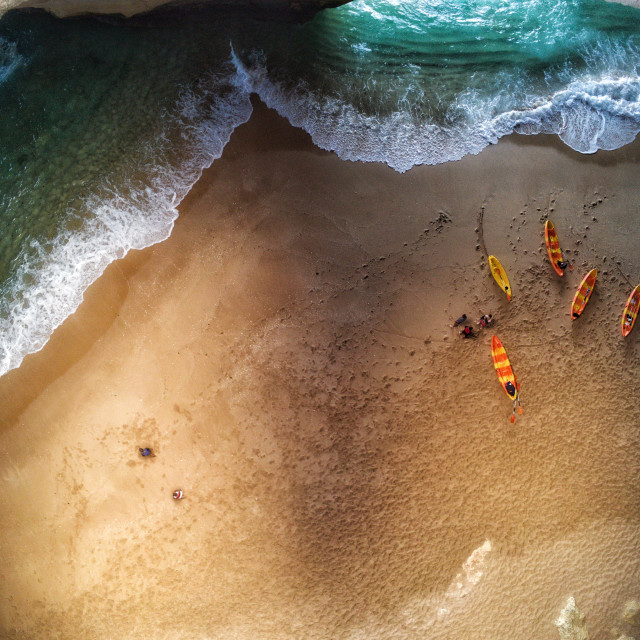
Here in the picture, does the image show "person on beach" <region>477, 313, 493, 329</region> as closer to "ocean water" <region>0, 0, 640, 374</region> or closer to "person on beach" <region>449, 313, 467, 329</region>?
"person on beach" <region>449, 313, 467, 329</region>

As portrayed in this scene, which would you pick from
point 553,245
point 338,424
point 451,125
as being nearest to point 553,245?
point 553,245

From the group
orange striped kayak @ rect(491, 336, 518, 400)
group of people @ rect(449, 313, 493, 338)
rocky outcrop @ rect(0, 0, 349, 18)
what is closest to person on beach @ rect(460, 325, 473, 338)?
group of people @ rect(449, 313, 493, 338)

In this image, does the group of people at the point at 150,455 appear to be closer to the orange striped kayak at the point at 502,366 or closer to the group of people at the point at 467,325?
the group of people at the point at 467,325

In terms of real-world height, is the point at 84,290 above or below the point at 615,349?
above

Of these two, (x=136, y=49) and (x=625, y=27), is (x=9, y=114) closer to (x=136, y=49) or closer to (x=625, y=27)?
(x=136, y=49)

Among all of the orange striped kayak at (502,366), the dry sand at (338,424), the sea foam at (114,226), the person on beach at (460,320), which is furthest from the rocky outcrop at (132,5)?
the orange striped kayak at (502,366)

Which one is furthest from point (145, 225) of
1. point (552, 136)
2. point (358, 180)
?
point (552, 136)

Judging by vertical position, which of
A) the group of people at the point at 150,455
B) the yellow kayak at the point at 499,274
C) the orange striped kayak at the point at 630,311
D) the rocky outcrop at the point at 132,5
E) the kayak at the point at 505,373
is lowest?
the group of people at the point at 150,455
